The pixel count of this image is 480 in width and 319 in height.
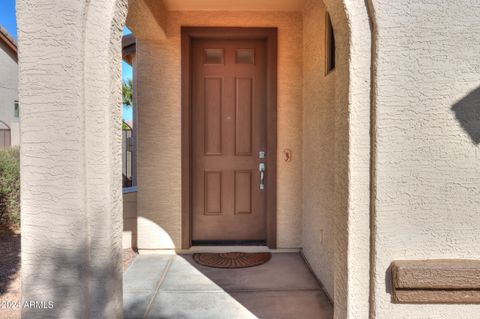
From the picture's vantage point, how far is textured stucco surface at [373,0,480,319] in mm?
1850

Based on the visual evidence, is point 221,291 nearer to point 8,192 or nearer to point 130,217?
point 130,217

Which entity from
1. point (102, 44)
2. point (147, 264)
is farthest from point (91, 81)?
point (147, 264)

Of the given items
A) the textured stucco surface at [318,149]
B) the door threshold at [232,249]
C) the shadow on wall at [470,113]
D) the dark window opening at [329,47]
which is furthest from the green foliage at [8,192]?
the shadow on wall at [470,113]

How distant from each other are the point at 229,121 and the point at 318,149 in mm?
1321

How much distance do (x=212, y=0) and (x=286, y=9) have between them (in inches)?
35.0

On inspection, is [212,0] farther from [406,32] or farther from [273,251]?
[273,251]

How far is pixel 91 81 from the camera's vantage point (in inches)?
73.0

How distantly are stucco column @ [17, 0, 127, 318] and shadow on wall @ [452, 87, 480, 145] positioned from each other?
2.02 meters

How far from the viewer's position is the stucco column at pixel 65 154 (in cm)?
183

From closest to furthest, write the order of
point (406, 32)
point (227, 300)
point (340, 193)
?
point (406, 32), point (340, 193), point (227, 300)

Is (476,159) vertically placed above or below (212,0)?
below

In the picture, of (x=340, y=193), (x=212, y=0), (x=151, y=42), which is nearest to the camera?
(x=340, y=193)

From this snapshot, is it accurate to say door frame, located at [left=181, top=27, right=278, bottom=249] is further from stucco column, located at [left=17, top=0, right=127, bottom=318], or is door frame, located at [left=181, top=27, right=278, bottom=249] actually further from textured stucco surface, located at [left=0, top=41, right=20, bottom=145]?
textured stucco surface, located at [left=0, top=41, right=20, bottom=145]

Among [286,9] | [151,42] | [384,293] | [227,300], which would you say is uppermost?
[286,9]
